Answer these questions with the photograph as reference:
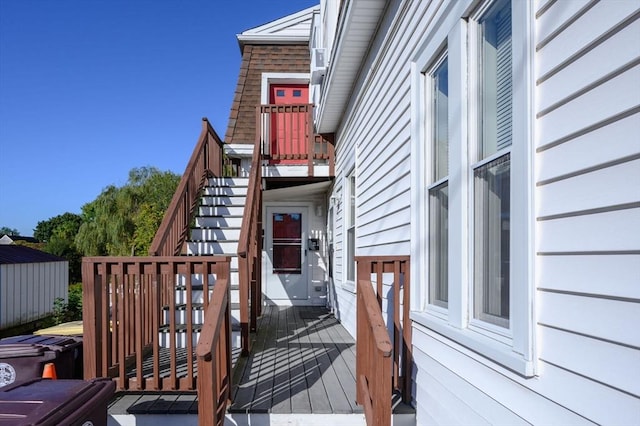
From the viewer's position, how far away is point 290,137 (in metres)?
7.65

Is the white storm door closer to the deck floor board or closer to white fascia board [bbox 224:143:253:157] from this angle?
white fascia board [bbox 224:143:253:157]

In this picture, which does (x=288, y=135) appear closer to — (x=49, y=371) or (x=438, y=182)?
(x=438, y=182)

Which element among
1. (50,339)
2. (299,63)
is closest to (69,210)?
(299,63)

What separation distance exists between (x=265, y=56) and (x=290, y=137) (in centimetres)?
290

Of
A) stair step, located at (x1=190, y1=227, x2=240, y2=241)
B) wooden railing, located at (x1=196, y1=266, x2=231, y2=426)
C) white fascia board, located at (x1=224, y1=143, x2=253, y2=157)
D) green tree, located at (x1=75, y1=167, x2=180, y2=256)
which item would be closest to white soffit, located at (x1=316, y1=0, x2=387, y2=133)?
stair step, located at (x1=190, y1=227, x2=240, y2=241)

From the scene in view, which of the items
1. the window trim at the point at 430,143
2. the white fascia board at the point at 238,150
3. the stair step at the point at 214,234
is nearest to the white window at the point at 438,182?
the window trim at the point at 430,143

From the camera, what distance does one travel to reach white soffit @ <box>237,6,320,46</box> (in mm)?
9453

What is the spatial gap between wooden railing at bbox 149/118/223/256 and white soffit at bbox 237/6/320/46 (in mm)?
2954

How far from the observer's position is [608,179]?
3.98 ft

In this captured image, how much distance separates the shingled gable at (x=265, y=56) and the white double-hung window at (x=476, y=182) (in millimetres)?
6842

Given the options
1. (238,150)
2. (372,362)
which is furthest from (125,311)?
(238,150)

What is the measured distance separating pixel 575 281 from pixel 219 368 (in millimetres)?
2181

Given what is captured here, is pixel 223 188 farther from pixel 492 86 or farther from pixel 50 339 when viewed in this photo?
pixel 492 86

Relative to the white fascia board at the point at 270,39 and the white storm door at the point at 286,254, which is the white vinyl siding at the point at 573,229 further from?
the white fascia board at the point at 270,39
